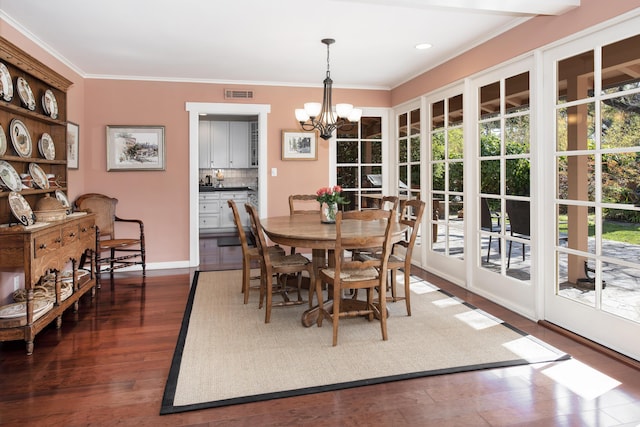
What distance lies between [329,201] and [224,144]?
19.3 feet

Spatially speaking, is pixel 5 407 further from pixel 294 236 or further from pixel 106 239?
pixel 106 239

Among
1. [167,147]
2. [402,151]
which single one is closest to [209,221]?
[167,147]

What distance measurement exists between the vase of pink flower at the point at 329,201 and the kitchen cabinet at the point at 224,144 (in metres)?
5.73

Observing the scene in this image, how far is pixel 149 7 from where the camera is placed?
10.8ft

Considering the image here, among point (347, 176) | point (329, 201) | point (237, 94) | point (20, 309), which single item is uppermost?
point (237, 94)

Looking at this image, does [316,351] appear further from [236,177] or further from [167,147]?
[236,177]

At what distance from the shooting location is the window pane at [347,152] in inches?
241

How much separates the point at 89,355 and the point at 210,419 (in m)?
1.25

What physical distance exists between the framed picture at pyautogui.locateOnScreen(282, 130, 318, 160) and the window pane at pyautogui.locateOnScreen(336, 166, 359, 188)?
44 centimetres

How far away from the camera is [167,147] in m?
5.47

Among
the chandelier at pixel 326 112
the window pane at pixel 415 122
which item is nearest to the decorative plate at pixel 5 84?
the chandelier at pixel 326 112

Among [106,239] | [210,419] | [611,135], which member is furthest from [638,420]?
[106,239]

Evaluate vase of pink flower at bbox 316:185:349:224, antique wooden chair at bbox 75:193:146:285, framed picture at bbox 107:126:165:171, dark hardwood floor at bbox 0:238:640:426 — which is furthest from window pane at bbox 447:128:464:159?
antique wooden chair at bbox 75:193:146:285

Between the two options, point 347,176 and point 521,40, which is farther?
point 347,176
